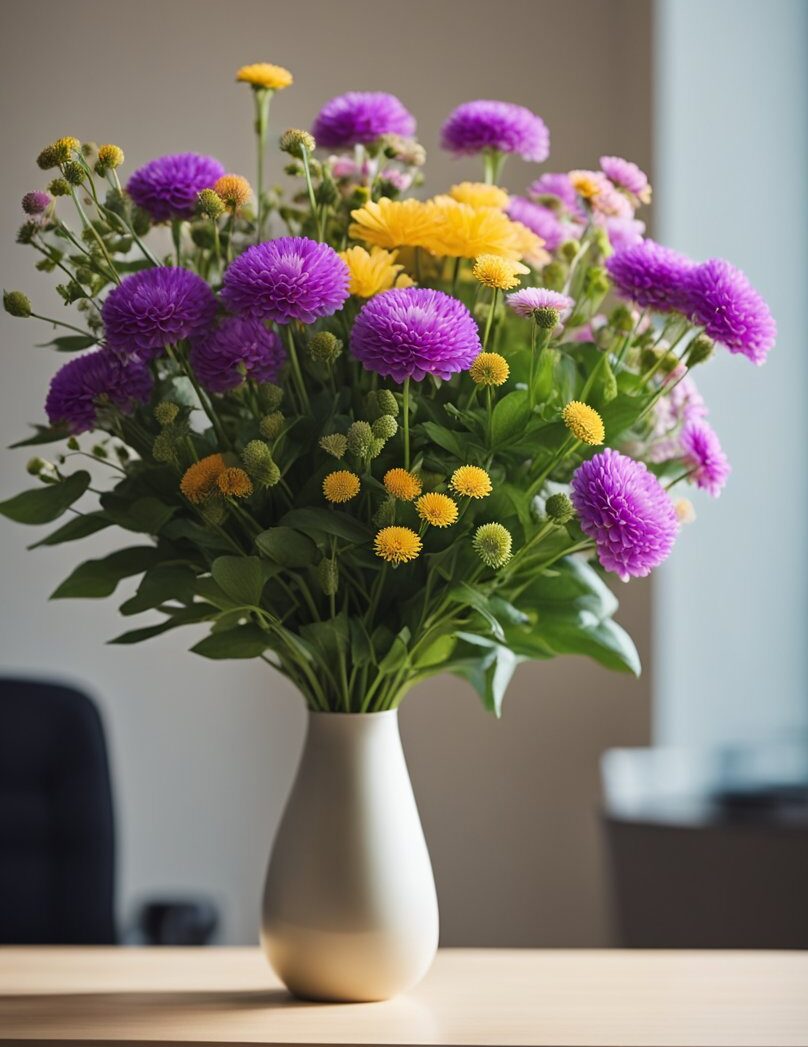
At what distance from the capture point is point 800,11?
8.09 ft

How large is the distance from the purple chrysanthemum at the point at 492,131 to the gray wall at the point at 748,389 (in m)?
1.41

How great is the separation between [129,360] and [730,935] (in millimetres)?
1321

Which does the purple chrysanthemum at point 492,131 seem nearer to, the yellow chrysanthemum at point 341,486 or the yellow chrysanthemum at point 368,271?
the yellow chrysanthemum at point 368,271

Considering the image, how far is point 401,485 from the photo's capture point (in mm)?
693

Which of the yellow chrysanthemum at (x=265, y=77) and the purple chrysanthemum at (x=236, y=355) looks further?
the yellow chrysanthemum at (x=265, y=77)

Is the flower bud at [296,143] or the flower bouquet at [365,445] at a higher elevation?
the flower bud at [296,143]

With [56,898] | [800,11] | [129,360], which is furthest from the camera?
[800,11]

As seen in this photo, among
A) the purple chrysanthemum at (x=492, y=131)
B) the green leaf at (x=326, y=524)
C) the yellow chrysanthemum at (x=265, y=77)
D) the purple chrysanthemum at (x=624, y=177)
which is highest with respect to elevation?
the yellow chrysanthemum at (x=265, y=77)

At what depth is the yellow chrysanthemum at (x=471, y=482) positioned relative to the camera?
685 mm

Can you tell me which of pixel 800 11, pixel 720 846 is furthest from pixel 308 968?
pixel 800 11

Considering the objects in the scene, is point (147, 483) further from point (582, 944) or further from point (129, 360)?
point (582, 944)

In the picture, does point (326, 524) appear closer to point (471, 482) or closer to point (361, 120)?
point (471, 482)

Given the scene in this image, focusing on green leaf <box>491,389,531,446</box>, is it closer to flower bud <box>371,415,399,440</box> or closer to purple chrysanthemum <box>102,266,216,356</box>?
flower bud <box>371,415,399,440</box>

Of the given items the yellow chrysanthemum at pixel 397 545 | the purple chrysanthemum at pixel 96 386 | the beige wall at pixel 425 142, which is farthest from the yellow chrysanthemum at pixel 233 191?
the beige wall at pixel 425 142
